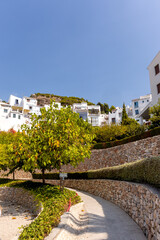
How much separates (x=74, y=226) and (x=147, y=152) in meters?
11.1

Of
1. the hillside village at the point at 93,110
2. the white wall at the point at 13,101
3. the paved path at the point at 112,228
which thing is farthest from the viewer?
the white wall at the point at 13,101

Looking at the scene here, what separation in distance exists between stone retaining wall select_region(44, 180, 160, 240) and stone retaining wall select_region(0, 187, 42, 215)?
5632 millimetres

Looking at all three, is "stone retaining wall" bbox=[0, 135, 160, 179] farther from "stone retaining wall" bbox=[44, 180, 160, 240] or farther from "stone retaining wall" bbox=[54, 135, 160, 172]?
"stone retaining wall" bbox=[44, 180, 160, 240]

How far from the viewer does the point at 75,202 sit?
441 inches

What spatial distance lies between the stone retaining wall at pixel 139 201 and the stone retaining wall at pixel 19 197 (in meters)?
5.63

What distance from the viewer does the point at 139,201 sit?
7.23 m

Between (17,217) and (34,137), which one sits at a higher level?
(34,137)

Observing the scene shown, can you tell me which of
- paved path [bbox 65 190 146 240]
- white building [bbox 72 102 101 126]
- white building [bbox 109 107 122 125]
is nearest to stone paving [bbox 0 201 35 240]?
paved path [bbox 65 190 146 240]

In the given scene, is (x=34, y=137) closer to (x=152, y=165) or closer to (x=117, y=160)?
(x=152, y=165)

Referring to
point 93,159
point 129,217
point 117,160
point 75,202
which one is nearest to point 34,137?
point 75,202

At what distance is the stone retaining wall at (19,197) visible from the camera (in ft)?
44.5

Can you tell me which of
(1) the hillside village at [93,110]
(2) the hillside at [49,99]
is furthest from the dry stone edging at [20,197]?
(2) the hillside at [49,99]

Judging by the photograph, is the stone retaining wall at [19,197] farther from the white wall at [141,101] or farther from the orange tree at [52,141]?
the white wall at [141,101]

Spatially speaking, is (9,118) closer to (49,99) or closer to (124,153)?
(49,99)
